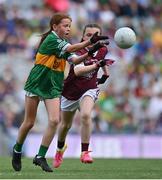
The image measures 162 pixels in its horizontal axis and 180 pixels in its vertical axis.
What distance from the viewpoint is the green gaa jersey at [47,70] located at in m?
10.8

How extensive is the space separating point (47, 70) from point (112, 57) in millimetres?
Answer: 11327

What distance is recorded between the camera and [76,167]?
12.7 metres

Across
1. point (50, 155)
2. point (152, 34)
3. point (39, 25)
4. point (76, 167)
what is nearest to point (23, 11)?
point (39, 25)

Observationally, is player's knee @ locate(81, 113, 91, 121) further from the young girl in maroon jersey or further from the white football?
the white football

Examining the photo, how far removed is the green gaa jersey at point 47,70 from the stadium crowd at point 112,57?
760 cm

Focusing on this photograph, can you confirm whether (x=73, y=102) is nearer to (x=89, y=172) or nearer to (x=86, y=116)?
(x=86, y=116)

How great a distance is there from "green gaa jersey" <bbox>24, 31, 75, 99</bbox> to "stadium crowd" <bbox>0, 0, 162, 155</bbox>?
24.9ft

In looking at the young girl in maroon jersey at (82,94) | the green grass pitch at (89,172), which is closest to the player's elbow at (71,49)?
the green grass pitch at (89,172)

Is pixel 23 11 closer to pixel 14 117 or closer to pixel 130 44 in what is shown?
pixel 14 117

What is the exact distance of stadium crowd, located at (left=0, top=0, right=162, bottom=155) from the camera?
63.3ft

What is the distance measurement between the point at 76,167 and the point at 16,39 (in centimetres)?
909

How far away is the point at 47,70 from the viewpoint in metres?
10.9

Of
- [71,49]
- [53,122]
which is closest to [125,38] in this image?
[71,49]

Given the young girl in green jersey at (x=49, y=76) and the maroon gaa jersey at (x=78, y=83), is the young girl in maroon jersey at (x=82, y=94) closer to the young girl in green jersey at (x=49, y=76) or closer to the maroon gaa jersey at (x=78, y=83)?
the maroon gaa jersey at (x=78, y=83)
